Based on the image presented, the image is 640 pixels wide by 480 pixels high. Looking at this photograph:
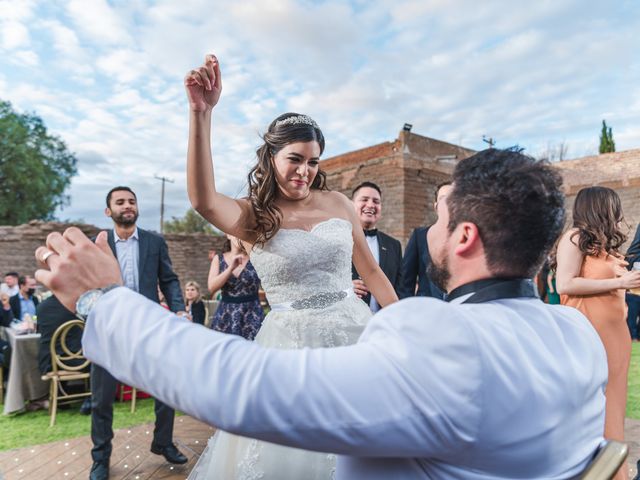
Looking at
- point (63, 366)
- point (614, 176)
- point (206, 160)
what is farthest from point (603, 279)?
point (614, 176)

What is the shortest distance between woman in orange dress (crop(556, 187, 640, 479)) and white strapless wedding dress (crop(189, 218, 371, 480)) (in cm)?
151

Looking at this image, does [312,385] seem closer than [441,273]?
Yes

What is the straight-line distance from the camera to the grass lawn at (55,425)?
4.34 meters

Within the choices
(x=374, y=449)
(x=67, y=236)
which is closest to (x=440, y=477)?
(x=374, y=449)

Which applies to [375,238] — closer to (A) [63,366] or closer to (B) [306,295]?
(B) [306,295]

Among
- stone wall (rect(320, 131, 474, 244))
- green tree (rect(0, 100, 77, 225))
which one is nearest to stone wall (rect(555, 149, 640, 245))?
stone wall (rect(320, 131, 474, 244))

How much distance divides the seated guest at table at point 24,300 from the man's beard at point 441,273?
865 cm

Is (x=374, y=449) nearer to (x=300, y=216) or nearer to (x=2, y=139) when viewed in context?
(x=300, y=216)

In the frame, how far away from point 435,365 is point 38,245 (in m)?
17.4

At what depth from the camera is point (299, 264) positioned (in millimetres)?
2193

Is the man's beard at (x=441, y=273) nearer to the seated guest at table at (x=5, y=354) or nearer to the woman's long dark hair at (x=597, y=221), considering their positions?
the woman's long dark hair at (x=597, y=221)

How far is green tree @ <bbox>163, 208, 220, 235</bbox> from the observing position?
140ft

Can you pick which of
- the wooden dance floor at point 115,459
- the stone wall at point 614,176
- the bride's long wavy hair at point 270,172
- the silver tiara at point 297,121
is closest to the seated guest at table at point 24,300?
the wooden dance floor at point 115,459

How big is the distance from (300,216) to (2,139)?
30974 mm
